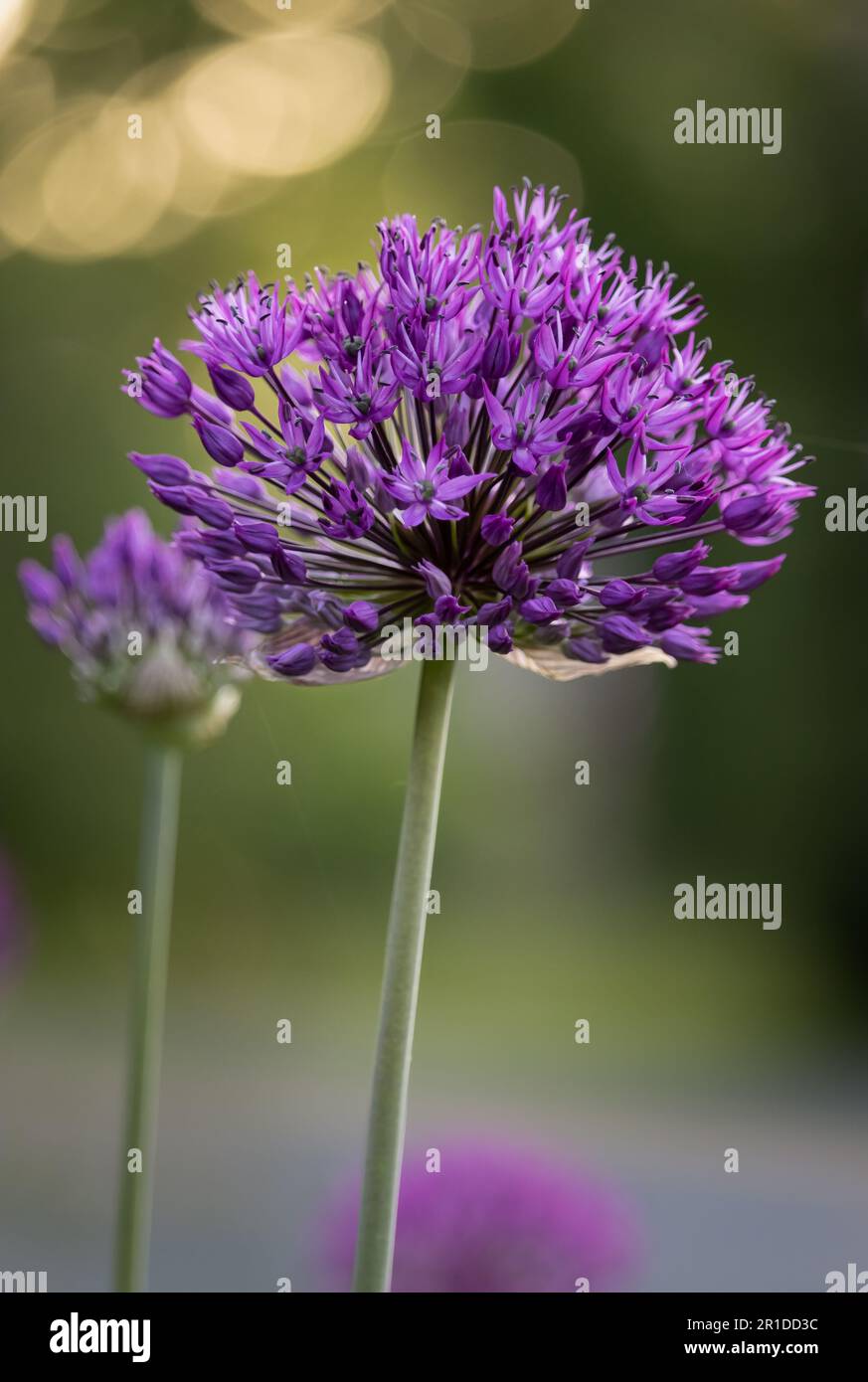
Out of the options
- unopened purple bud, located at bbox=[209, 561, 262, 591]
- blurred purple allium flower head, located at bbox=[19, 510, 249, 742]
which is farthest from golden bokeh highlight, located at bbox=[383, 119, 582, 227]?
unopened purple bud, located at bbox=[209, 561, 262, 591]

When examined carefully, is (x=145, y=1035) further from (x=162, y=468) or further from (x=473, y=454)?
(x=473, y=454)

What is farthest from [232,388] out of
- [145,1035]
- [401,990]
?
[145,1035]

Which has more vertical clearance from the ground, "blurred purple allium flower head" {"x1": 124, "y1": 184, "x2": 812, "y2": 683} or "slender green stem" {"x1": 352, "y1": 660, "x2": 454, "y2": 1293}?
"blurred purple allium flower head" {"x1": 124, "y1": 184, "x2": 812, "y2": 683}

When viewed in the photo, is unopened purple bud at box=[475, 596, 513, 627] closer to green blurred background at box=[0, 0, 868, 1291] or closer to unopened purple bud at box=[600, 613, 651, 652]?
unopened purple bud at box=[600, 613, 651, 652]

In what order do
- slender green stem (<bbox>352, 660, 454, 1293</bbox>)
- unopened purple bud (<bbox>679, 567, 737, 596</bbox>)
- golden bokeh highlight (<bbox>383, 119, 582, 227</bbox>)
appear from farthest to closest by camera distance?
golden bokeh highlight (<bbox>383, 119, 582, 227</bbox>), unopened purple bud (<bbox>679, 567, 737, 596</bbox>), slender green stem (<bbox>352, 660, 454, 1293</bbox>)

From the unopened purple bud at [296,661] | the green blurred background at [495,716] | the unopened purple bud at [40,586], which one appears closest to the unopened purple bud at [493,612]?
the unopened purple bud at [296,661]

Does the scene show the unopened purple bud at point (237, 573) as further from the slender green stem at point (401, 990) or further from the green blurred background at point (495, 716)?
the green blurred background at point (495, 716)

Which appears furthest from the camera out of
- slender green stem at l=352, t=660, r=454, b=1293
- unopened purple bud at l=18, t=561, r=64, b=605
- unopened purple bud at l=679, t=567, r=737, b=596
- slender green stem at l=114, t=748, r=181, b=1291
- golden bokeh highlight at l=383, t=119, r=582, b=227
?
golden bokeh highlight at l=383, t=119, r=582, b=227
